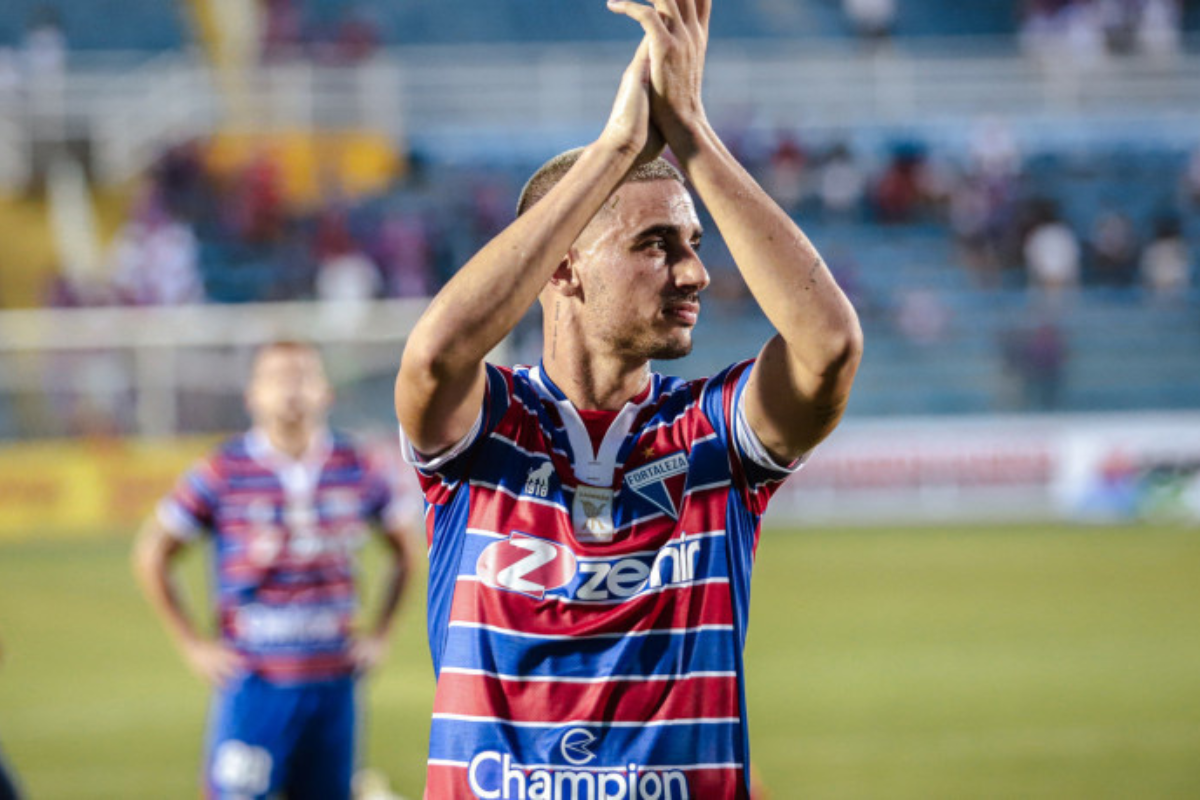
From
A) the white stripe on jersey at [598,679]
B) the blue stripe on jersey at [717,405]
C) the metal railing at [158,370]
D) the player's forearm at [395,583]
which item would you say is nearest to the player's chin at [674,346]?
the blue stripe on jersey at [717,405]

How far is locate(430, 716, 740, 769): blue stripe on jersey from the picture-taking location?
3311 millimetres

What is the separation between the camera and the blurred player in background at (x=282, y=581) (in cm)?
646

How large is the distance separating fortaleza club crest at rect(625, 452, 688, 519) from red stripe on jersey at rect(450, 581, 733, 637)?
17cm

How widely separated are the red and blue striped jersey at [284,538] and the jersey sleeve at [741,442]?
3354mm

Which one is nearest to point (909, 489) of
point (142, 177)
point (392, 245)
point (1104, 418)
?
point (1104, 418)

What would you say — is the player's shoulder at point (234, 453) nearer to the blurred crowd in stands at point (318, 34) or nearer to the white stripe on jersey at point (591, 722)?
the white stripe on jersey at point (591, 722)

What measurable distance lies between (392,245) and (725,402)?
22.1 metres

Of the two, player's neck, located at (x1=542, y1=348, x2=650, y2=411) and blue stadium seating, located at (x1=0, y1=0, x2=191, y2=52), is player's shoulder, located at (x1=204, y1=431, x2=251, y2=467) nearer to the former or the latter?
player's neck, located at (x1=542, y1=348, x2=650, y2=411)

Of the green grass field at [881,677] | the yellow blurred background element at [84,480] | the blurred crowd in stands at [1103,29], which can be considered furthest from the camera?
the blurred crowd in stands at [1103,29]

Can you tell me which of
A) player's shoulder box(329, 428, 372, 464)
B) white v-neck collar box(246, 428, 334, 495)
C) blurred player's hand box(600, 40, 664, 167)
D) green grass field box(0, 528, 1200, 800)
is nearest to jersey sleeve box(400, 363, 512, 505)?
blurred player's hand box(600, 40, 664, 167)

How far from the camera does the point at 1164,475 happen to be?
73.2 ft

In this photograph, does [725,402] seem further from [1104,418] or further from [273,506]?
[1104,418]

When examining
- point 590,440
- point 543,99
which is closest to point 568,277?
point 590,440

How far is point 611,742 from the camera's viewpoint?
10.9ft
